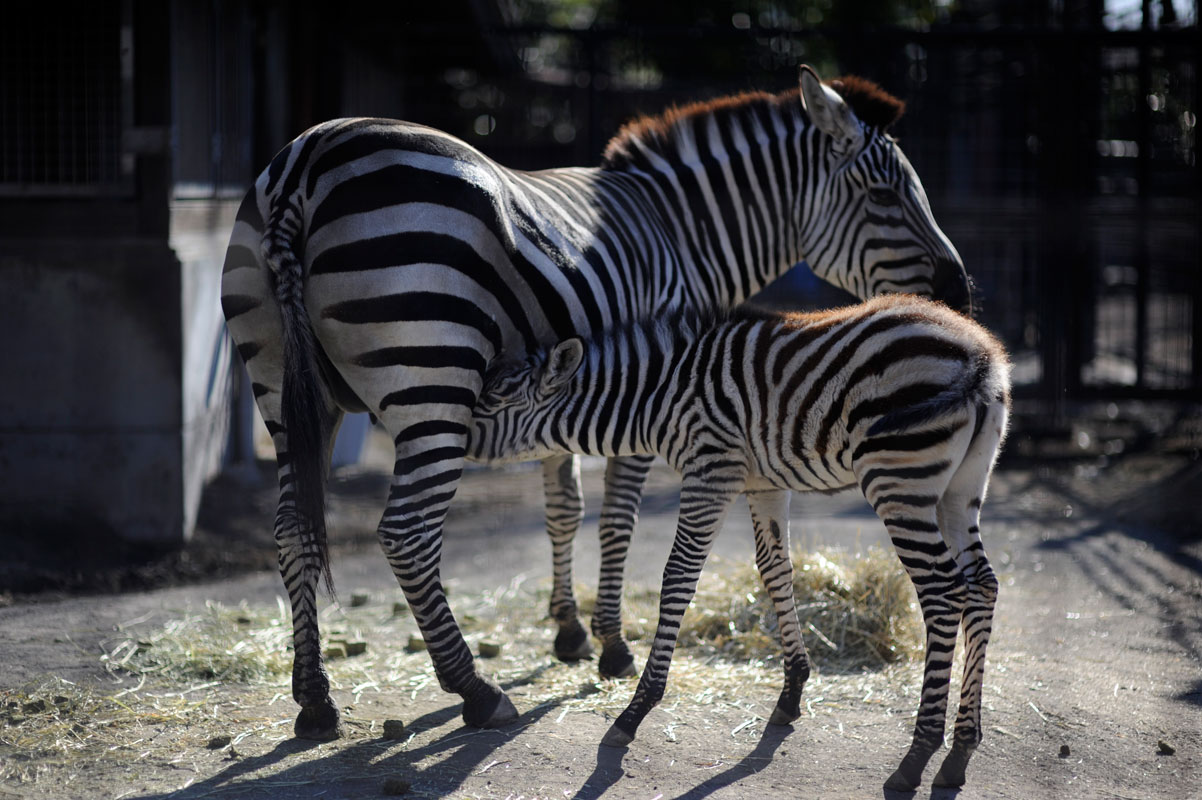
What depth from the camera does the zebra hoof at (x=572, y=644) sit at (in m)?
5.29

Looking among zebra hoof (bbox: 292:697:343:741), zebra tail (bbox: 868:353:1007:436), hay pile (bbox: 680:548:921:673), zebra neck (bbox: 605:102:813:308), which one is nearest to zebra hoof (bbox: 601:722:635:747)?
zebra hoof (bbox: 292:697:343:741)

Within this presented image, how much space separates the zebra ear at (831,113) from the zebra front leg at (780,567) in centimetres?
188

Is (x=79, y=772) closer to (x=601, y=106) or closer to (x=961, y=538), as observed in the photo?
(x=961, y=538)

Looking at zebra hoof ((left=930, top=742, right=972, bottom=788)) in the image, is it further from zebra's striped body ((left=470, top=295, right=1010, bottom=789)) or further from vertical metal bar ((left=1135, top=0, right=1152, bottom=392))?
vertical metal bar ((left=1135, top=0, right=1152, bottom=392))

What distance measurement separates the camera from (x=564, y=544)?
5465mm

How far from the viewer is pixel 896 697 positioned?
15.5 ft

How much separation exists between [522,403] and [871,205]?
2.15 m

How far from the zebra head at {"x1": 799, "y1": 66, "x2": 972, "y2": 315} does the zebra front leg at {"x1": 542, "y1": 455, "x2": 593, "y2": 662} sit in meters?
1.66

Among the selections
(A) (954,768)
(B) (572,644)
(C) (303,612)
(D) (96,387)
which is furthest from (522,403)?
(D) (96,387)

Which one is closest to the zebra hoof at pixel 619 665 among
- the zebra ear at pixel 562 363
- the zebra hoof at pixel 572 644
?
the zebra hoof at pixel 572 644

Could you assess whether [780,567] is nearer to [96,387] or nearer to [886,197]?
[886,197]

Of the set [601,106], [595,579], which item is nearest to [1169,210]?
[601,106]

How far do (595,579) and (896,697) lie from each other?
2188 mm

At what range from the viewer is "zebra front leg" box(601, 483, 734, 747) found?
4164 millimetres
